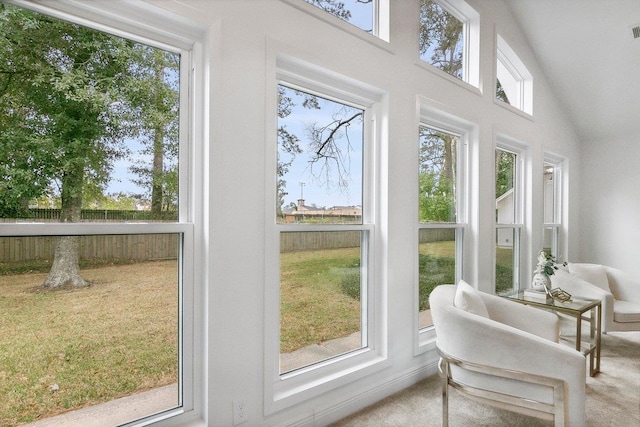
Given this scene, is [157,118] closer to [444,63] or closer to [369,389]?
[369,389]

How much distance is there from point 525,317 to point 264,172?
1.85 m

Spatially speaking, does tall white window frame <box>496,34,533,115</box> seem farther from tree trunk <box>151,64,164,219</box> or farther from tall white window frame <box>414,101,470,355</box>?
tree trunk <box>151,64,164,219</box>

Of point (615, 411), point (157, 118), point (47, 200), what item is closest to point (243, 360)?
point (47, 200)

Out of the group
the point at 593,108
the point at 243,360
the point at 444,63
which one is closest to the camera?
the point at 243,360

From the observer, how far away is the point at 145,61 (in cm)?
160

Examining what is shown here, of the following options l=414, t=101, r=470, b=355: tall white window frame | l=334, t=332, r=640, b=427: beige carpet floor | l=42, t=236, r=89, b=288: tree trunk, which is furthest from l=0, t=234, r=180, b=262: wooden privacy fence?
l=414, t=101, r=470, b=355: tall white window frame

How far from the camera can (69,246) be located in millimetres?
1419

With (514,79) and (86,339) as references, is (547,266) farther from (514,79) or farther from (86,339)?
(86,339)

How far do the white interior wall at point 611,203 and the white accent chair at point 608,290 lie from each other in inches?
55.7

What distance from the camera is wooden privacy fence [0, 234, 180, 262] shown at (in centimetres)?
132

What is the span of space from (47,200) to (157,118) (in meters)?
0.54

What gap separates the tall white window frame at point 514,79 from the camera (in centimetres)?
391

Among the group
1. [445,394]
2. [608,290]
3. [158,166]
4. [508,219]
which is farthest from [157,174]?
[608,290]

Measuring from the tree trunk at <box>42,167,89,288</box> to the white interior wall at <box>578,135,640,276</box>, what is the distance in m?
5.93
